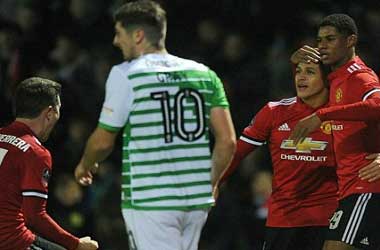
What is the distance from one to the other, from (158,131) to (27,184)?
1096 millimetres

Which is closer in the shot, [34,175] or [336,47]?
[34,175]

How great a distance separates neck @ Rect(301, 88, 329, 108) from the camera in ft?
29.0

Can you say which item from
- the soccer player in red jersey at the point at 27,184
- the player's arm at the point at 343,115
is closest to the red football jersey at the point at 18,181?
the soccer player in red jersey at the point at 27,184

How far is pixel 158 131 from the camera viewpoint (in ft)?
23.5

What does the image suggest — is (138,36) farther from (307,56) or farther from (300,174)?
(300,174)

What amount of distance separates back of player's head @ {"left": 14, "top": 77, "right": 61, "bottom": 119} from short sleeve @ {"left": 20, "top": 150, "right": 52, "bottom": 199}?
1.15 feet

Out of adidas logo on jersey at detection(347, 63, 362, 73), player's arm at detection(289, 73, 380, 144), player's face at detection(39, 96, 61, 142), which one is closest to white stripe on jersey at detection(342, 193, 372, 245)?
player's arm at detection(289, 73, 380, 144)

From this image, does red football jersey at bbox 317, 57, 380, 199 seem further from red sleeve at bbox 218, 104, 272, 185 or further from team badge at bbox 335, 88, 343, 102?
red sleeve at bbox 218, 104, 272, 185

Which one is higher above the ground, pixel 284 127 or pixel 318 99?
pixel 318 99

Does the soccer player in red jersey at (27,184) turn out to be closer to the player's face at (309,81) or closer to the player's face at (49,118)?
the player's face at (49,118)

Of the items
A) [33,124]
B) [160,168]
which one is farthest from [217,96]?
[33,124]

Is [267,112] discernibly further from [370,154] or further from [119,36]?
[119,36]

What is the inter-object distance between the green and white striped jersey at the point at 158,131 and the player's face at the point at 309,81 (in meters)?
1.72

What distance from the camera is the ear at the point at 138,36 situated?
23.7 feet
